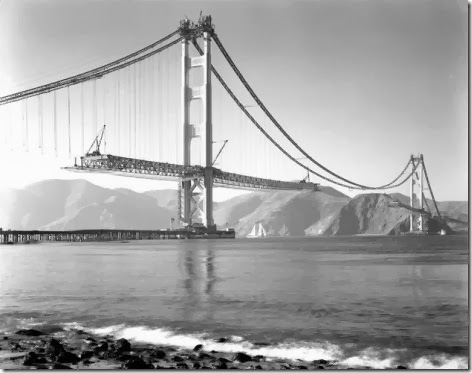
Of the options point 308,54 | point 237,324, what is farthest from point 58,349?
point 308,54

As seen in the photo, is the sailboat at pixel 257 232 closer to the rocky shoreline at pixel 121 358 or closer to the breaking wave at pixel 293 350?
the breaking wave at pixel 293 350

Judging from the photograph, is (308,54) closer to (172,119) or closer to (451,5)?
(451,5)

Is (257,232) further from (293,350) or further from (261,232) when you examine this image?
(293,350)

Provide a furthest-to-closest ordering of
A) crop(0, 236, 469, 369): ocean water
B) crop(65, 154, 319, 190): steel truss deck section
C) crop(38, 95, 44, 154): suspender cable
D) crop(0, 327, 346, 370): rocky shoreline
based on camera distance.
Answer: crop(65, 154, 319, 190): steel truss deck section, crop(38, 95, 44, 154): suspender cable, crop(0, 236, 469, 369): ocean water, crop(0, 327, 346, 370): rocky shoreline

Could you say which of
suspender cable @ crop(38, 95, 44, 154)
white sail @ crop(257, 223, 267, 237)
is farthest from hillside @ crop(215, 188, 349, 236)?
suspender cable @ crop(38, 95, 44, 154)

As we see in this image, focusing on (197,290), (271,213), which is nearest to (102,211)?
(271,213)

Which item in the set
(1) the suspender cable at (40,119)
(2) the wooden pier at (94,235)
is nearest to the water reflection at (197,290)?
(1) the suspender cable at (40,119)

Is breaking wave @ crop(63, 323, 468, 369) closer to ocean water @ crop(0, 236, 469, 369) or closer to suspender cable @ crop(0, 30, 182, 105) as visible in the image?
ocean water @ crop(0, 236, 469, 369)
